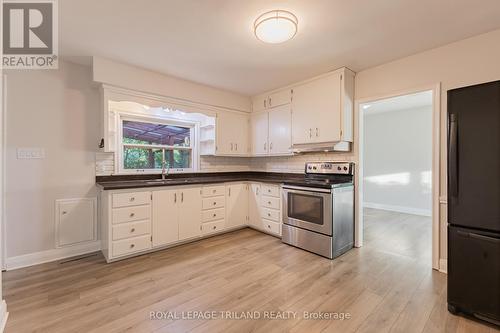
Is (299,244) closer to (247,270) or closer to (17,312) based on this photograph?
(247,270)

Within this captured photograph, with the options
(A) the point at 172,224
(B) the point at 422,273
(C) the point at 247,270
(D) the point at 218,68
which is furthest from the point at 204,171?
(B) the point at 422,273

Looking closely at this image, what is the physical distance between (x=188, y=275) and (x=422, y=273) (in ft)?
8.18

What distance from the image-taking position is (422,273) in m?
2.40

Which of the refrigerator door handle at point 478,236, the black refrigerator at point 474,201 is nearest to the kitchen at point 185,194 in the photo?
the black refrigerator at point 474,201

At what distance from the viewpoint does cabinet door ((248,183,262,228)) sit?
149 inches

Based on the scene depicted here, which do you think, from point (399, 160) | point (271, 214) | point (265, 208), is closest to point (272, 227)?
point (271, 214)

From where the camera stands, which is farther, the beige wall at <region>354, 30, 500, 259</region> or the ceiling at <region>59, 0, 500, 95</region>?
the beige wall at <region>354, 30, 500, 259</region>

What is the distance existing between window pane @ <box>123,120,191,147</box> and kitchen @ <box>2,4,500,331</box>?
0.06ft

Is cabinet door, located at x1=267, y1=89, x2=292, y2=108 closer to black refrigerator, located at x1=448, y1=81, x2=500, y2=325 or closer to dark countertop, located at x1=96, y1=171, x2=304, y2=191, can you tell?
dark countertop, located at x1=96, y1=171, x2=304, y2=191

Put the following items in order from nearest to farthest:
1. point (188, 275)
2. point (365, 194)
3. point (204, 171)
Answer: point (188, 275) < point (204, 171) < point (365, 194)

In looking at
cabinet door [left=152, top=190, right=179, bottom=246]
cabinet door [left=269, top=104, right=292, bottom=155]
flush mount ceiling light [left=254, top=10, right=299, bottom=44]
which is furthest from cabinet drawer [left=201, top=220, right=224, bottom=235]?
flush mount ceiling light [left=254, top=10, right=299, bottom=44]

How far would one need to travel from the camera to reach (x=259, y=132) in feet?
13.9

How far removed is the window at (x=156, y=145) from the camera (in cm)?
337

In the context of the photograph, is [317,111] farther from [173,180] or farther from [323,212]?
[173,180]
